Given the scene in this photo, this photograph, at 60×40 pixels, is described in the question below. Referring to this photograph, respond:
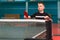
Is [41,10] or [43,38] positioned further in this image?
[41,10]

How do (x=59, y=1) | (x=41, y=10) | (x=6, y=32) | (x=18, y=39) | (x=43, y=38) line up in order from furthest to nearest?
(x=59, y=1)
(x=41, y=10)
(x=6, y=32)
(x=18, y=39)
(x=43, y=38)

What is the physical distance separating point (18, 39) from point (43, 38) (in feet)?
1.08

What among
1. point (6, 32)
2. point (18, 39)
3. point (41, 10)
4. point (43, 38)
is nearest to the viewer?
point (43, 38)

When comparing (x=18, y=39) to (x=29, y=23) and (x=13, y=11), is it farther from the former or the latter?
(x=13, y=11)

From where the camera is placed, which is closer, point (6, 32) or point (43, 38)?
point (43, 38)

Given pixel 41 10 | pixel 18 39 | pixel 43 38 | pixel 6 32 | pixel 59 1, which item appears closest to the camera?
pixel 43 38

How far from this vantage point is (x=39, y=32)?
1920 millimetres

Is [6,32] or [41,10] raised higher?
[41,10]

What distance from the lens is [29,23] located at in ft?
5.65

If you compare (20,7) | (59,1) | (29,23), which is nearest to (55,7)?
(59,1)

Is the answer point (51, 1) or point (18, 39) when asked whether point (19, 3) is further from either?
point (18, 39)

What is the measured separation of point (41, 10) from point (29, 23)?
149cm

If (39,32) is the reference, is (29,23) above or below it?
above

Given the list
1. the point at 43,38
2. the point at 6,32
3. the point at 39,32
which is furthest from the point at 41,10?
the point at 43,38
